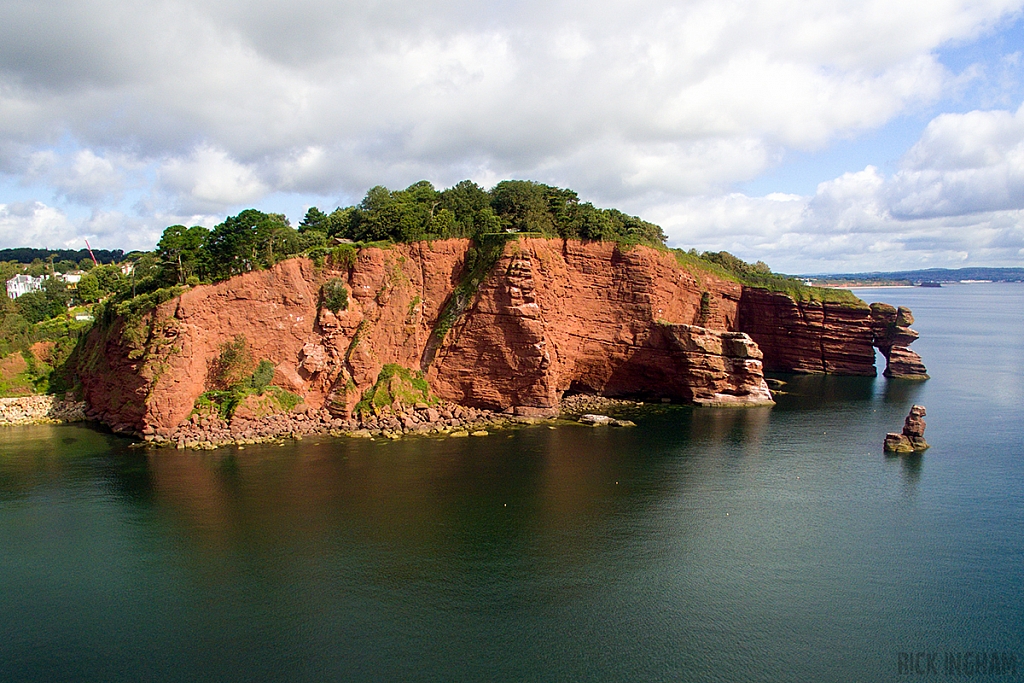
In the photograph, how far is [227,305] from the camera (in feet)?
150

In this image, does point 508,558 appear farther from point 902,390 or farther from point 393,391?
point 902,390

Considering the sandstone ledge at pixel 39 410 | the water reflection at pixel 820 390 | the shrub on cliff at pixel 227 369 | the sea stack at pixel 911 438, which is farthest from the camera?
the water reflection at pixel 820 390

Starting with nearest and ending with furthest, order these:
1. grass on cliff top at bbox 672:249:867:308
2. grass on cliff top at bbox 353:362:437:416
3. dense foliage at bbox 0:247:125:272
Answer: grass on cliff top at bbox 353:362:437:416
grass on cliff top at bbox 672:249:867:308
dense foliage at bbox 0:247:125:272

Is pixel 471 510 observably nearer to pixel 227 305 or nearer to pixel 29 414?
pixel 227 305

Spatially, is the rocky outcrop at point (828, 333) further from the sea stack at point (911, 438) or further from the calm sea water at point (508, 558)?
the sea stack at point (911, 438)

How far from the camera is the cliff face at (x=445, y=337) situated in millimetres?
44625

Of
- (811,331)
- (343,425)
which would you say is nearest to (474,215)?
(343,425)

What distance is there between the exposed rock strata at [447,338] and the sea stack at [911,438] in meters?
13.6

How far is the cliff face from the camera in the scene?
44625mm

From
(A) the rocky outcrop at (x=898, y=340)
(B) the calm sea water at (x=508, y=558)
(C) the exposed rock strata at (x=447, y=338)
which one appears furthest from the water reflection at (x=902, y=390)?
(B) the calm sea water at (x=508, y=558)

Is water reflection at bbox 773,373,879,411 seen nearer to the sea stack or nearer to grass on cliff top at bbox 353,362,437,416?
the sea stack

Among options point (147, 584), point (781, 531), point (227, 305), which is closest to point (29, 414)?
point (227, 305)

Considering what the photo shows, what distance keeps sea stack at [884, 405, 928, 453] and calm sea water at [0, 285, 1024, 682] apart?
135cm

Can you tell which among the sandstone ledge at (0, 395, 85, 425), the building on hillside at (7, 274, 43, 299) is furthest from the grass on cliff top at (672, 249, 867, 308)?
the building on hillside at (7, 274, 43, 299)
